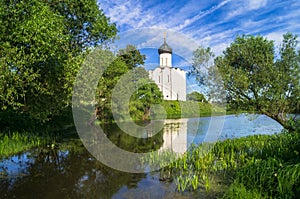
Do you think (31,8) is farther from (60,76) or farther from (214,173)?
(214,173)

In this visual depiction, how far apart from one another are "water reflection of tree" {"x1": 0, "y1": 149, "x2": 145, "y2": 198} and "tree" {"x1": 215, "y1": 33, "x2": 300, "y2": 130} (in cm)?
781

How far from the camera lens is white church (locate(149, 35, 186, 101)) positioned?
3090 centimetres

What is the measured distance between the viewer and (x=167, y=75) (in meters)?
34.4

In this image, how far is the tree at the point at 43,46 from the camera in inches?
394

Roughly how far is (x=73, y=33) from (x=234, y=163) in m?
11.5

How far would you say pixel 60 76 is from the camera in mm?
12680

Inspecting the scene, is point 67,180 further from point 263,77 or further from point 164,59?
point 164,59

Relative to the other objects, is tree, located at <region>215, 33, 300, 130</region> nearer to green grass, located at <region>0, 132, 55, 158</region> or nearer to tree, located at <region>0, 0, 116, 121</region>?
tree, located at <region>0, 0, 116, 121</region>

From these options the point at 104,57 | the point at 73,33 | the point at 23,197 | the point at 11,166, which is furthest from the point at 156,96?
the point at 23,197

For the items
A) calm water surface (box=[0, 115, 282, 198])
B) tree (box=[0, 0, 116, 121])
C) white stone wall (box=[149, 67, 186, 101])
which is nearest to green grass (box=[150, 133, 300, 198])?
calm water surface (box=[0, 115, 282, 198])

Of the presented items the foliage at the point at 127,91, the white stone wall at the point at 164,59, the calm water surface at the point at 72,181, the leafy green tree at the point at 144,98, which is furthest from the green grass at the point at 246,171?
the white stone wall at the point at 164,59

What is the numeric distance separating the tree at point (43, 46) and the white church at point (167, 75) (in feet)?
51.4

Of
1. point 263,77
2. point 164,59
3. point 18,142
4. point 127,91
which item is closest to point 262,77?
point 263,77

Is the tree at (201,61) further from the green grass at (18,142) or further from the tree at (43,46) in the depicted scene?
the green grass at (18,142)
